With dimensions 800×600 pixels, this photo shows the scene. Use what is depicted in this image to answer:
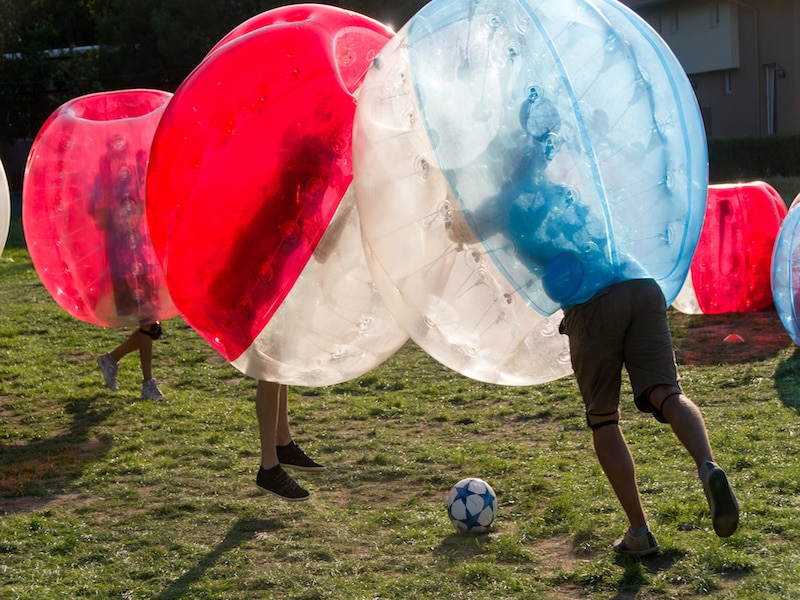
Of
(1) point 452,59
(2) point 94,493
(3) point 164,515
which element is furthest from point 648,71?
(2) point 94,493

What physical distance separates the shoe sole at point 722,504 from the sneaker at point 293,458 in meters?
2.73

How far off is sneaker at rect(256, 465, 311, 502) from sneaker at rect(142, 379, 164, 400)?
284cm

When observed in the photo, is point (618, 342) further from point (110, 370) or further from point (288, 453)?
point (110, 370)

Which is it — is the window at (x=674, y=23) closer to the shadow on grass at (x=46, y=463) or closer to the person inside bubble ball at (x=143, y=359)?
the person inside bubble ball at (x=143, y=359)

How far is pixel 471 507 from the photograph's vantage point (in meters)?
5.08

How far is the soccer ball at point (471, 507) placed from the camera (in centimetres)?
506

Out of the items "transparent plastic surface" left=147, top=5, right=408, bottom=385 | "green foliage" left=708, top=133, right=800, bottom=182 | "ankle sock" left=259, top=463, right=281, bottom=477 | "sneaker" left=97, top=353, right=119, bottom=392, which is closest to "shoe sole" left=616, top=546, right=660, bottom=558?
"transparent plastic surface" left=147, top=5, right=408, bottom=385

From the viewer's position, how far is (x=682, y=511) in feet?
16.6

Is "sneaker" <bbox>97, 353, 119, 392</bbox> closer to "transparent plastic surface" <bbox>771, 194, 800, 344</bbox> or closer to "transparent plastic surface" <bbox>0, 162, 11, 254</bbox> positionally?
"transparent plastic surface" <bbox>0, 162, 11, 254</bbox>

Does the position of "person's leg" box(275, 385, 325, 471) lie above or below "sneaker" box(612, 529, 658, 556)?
below

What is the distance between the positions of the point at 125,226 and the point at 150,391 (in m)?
1.80

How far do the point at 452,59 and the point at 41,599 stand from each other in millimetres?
2915

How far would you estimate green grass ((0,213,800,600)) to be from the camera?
4.53 metres

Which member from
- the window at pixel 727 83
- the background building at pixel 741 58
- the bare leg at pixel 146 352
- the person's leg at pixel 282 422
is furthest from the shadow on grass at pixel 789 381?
the window at pixel 727 83
